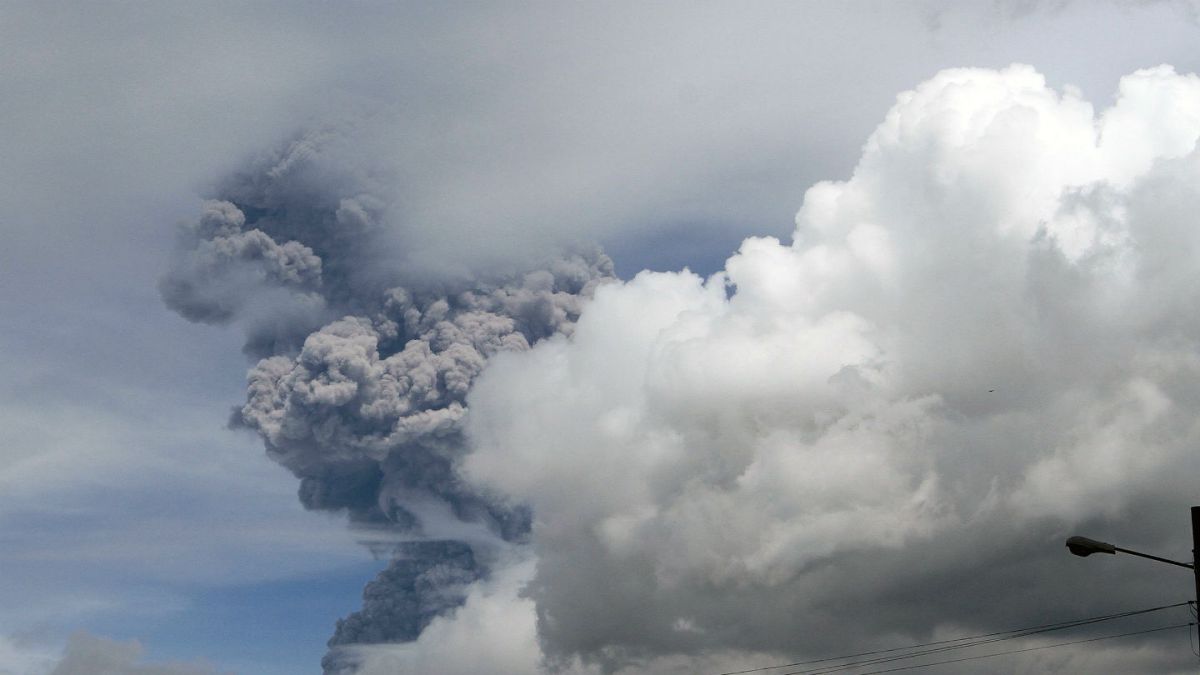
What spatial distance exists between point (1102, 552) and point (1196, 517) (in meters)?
4.13

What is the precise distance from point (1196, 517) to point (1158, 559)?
297 centimetres

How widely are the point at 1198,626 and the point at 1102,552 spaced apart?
3.06m

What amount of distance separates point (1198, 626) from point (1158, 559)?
1.89 meters

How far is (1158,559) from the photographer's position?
188 ft

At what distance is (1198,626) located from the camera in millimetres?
57344

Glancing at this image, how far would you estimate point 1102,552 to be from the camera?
2240 inches

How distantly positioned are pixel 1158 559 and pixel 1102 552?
1.51 metres

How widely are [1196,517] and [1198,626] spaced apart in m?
3.46

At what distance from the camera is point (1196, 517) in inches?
2351
